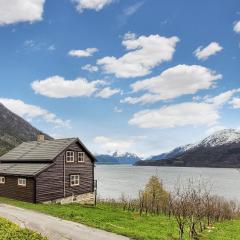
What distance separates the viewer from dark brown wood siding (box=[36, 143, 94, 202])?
160ft

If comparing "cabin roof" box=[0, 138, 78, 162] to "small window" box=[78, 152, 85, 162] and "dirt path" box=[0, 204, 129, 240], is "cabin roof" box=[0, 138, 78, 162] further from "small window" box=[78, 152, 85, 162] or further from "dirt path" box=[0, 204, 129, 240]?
"dirt path" box=[0, 204, 129, 240]

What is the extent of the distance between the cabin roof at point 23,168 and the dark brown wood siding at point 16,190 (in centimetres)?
78

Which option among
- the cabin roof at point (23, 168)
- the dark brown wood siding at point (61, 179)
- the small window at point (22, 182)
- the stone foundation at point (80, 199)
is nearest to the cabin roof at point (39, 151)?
the cabin roof at point (23, 168)

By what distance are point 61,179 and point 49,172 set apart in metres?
2.56

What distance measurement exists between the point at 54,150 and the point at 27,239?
35000 mm

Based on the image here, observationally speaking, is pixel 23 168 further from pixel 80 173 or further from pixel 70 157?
pixel 80 173

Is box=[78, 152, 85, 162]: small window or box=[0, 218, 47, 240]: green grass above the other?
box=[78, 152, 85, 162]: small window

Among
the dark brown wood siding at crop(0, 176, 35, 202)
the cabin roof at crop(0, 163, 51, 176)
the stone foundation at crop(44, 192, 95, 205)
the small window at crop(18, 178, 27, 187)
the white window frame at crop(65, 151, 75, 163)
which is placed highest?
the white window frame at crop(65, 151, 75, 163)

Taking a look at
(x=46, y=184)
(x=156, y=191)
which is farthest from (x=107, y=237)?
(x=156, y=191)

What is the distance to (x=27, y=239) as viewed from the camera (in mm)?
18125

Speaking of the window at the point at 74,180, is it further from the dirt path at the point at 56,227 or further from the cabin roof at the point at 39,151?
the dirt path at the point at 56,227

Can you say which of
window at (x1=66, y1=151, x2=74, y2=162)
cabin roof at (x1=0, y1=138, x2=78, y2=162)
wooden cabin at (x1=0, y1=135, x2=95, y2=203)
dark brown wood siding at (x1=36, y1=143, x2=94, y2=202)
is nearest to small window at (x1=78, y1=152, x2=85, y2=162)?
wooden cabin at (x1=0, y1=135, x2=95, y2=203)

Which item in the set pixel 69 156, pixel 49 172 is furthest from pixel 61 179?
pixel 69 156

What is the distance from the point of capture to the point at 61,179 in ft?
171
